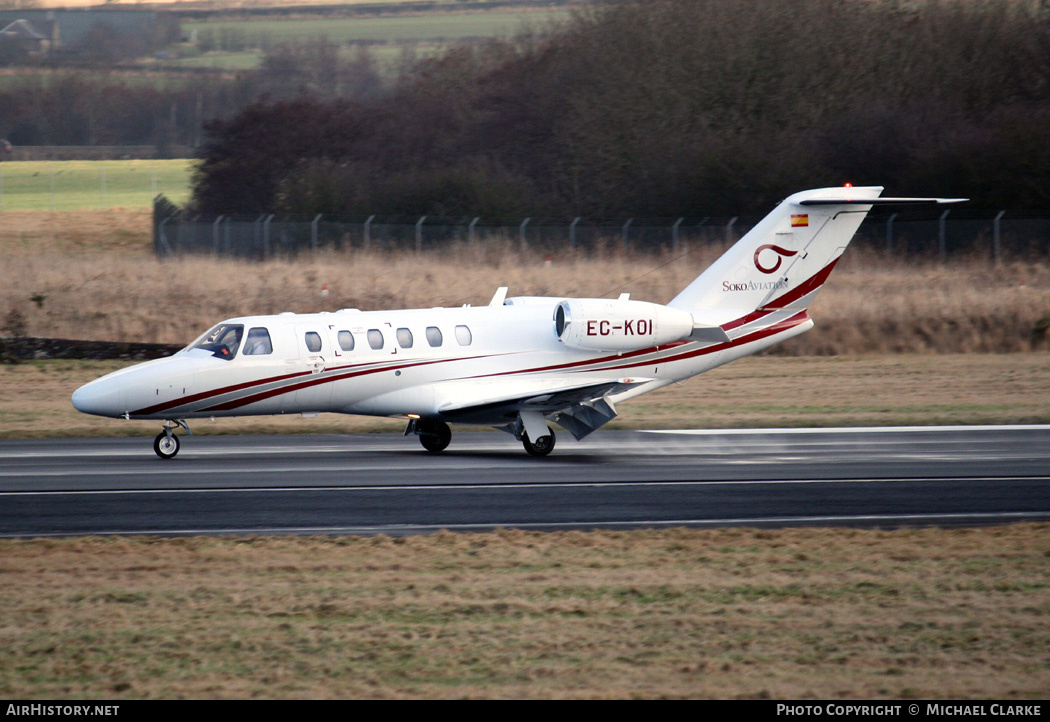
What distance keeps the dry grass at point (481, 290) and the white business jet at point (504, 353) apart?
12894 mm

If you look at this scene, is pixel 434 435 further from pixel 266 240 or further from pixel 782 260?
pixel 266 240

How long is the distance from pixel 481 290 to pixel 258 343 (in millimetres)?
19373

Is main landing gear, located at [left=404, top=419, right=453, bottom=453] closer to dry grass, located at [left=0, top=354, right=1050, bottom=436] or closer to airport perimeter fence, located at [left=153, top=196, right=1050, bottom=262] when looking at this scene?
dry grass, located at [left=0, top=354, right=1050, bottom=436]

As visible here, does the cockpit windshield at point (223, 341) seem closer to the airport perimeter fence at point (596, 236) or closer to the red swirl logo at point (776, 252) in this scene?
the red swirl logo at point (776, 252)

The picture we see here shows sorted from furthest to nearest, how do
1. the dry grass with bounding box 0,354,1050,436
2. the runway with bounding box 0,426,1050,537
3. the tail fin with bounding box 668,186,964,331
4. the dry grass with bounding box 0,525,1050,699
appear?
1. the dry grass with bounding box 0,354,1050,436
2. the tail fin with bounding box 668,186,964,331
3. the runway with bounding box 0,426,1050,537
4. the dry grass with bounding box 0,525,1050,699

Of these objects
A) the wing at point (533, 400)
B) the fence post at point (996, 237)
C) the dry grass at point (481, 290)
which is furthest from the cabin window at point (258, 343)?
the fence post at point (996, 237)

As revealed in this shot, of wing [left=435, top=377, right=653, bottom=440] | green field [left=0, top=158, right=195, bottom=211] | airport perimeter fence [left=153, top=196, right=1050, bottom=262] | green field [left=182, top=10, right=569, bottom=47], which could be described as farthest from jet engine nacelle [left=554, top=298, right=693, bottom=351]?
green field [left=182, top=10, right=569, bottom=47]

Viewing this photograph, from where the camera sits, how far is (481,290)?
126 ft

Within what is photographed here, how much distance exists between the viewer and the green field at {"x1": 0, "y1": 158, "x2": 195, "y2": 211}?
74375mm

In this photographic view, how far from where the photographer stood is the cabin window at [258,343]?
19297 millimetres

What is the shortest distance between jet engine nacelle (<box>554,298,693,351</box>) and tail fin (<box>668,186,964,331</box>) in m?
0.86

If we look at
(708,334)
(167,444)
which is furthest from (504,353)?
(167,444)
